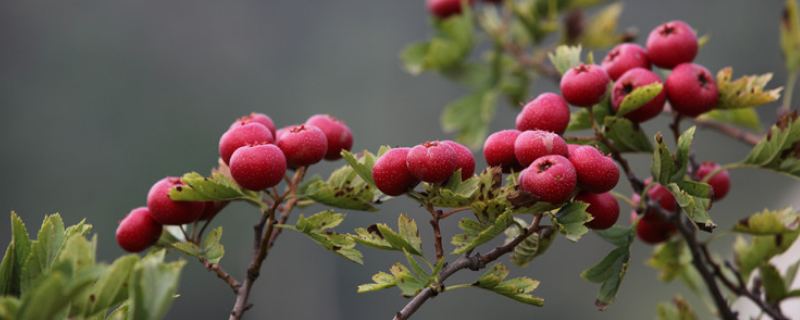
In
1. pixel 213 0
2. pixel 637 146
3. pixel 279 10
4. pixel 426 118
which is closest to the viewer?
pixel 637 146

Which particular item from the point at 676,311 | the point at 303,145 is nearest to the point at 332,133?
the point at 303,145

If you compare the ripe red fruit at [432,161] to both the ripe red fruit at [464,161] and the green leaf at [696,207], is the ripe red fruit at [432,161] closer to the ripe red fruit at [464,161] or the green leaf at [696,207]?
the ripe red fruit at [464,161]

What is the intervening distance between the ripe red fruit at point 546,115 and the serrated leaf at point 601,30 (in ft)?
3.56

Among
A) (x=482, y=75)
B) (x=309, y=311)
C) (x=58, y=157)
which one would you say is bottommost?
(x=309, y=311)

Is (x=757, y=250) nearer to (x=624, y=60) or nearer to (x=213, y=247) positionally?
(x=624, y=60)

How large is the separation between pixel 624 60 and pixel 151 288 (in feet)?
2.54

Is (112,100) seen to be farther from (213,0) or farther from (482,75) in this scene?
(482,75)

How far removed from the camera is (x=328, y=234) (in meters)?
0.92

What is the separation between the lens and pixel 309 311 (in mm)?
13078

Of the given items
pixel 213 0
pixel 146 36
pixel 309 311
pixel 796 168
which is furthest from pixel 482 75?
pixel 213 0

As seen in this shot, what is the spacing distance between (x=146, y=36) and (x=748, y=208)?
15.9 metres

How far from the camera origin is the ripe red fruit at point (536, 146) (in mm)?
829

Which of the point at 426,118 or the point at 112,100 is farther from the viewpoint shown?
the point at 112,100

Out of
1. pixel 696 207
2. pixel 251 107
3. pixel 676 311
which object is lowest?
pixel 251 107
